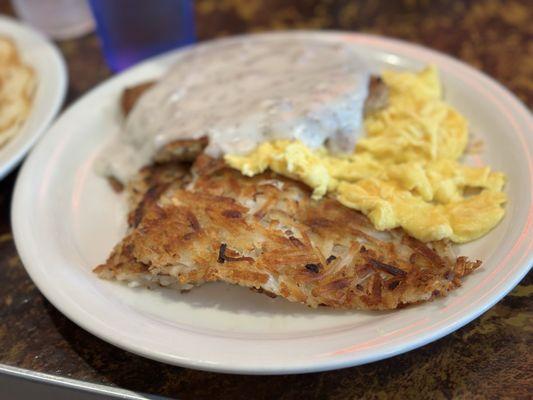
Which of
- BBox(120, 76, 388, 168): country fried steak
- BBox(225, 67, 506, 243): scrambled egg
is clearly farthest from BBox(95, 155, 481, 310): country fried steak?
BBox(120, 76, 388, 168): country fried steak

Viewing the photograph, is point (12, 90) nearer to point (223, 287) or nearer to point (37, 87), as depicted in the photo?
point (37, 87)

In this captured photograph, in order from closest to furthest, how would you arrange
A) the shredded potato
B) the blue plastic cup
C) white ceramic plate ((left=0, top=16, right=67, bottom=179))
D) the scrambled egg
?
the scrambled egg < white ceramic plate ((left=0, top=16, right=67, bottom=179)) < the shredded potato < the blue plastic cup

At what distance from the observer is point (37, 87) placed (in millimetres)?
2438

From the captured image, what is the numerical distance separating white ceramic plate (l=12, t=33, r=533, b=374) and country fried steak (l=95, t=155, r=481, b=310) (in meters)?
0.06

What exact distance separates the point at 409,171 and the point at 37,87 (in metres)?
1.62

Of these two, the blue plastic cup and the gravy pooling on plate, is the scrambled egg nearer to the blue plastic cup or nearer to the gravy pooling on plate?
the gravy pooling on plate

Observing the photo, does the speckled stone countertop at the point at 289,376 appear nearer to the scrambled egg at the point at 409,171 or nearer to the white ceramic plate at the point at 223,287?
the white ceramic plate at the point at 223,287

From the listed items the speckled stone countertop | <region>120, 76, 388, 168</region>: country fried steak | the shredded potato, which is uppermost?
<region>120, 76, 388, 168</region>: country fried steak

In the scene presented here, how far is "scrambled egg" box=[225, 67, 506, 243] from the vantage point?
1.63 meters

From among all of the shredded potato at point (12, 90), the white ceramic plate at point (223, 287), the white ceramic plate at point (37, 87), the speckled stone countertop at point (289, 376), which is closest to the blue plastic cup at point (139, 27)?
the white ceramic plate at point (37, 87)

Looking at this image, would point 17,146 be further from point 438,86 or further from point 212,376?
point 438,86

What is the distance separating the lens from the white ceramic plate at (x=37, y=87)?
2.10 m

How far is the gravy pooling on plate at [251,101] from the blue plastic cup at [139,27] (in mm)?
436

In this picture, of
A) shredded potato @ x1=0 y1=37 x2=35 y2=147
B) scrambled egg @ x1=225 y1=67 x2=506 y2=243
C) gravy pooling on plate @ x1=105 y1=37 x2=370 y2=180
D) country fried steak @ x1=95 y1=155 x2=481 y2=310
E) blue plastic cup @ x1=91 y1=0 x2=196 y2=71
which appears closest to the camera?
country fried steak @ x1=95 y1=155 x2=481 y2=310
